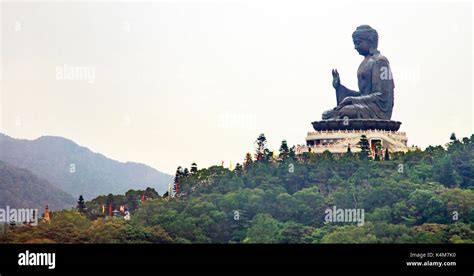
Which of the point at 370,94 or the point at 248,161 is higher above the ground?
the point at 370,94

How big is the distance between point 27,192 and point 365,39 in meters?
12.7

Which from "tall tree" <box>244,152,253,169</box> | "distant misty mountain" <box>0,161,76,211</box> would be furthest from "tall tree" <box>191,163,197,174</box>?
"distant misty mountain" <box>0,161,76,211</box>

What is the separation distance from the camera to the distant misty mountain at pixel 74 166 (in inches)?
2175

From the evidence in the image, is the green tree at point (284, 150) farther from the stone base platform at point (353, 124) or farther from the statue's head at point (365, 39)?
the statue's head at point (365, 39)

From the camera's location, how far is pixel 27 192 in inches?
1954

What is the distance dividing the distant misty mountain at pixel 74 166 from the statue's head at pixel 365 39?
10.6 meters

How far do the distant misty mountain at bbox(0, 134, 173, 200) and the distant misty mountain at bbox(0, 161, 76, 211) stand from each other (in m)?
1.67

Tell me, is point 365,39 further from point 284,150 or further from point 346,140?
point 284,150

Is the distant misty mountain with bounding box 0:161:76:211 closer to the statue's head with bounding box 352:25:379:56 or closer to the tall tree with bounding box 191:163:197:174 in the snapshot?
the tall tree with bounding box 191:163:197:174

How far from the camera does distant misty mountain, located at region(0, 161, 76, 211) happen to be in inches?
1907

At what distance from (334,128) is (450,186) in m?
7.30

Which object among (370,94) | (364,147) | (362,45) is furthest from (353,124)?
(362,45)

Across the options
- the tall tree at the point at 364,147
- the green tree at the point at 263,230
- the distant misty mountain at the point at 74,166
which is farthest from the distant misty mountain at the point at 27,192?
the tall tree at the point at 364,147
